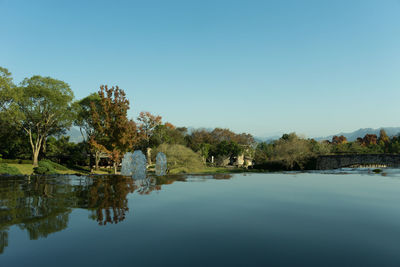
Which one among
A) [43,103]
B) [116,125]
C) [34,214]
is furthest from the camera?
[43,103]

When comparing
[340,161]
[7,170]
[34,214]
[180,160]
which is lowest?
[34,214]

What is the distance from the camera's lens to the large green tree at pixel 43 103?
37.2 m

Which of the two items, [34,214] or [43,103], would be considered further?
[43,103]

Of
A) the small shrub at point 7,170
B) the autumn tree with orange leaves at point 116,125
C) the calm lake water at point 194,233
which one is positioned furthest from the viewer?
the autumn tree with orange leaves at point 116,125

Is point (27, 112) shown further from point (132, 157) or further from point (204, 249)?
point (204, 249)

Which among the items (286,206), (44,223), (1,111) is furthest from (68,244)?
(1,111)

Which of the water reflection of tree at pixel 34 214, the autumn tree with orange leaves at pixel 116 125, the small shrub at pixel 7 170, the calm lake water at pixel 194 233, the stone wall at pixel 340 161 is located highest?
the autumn tree with orange leaves at pixel 116 125

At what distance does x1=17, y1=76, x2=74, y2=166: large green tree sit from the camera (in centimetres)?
3719

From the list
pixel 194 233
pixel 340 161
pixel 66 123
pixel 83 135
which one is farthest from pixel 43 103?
pixel 340 161

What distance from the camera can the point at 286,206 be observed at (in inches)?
424

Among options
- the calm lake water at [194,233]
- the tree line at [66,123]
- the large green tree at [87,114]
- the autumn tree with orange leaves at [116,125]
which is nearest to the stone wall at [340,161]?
the tree line at [66,123]

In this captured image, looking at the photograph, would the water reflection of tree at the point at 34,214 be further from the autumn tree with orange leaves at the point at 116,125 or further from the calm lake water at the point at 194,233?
the autumn tree with orange leaves at the point at 116,125

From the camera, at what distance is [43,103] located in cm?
3834

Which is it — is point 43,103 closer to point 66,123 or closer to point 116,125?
point 66,123
